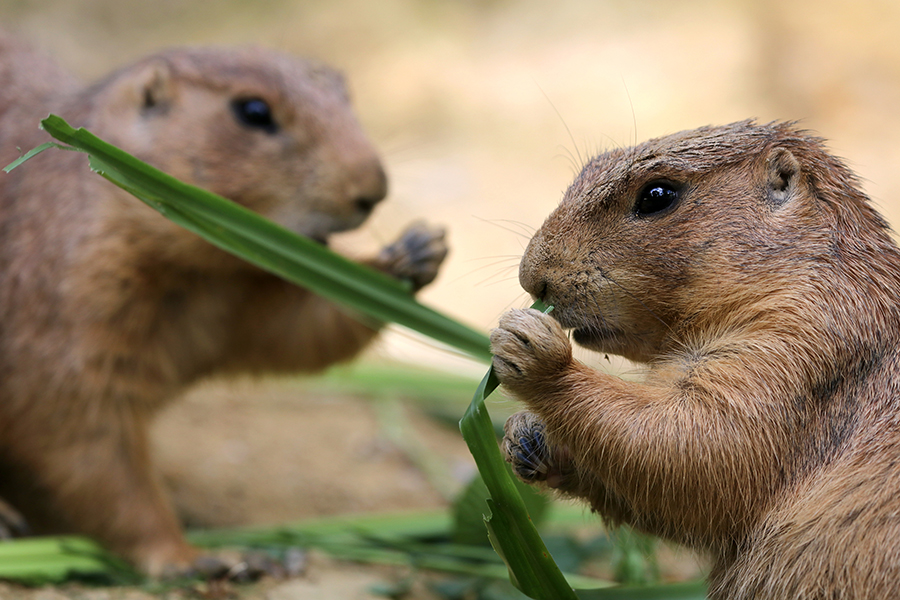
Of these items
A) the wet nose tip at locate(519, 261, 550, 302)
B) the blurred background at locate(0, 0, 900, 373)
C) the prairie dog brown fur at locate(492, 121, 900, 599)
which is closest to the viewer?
the prairie dog brown fur at locate(492, 121, 900, 599)

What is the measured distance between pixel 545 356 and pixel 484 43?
46.8ft

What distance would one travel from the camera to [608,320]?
2732 millimetres

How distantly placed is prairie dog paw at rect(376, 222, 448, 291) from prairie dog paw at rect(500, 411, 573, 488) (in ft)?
5.06

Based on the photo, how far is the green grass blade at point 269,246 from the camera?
9.99ft

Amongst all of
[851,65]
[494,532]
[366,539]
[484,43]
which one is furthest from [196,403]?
[851,65]

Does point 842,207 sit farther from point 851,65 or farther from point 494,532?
point 851,65

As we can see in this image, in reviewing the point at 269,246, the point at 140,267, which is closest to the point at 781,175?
the point at 269,246

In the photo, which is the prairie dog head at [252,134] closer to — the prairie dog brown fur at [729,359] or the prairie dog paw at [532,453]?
the prairie dog brown fur at [729,359]

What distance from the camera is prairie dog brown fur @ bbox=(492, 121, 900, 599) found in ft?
7.91

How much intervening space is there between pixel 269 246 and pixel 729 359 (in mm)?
1903

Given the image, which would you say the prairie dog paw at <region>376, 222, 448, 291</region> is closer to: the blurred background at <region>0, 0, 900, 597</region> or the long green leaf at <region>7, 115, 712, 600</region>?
the long green leaf at <region>7, 115, 712, 600</region>

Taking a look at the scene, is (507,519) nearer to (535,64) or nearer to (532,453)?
(532,453)

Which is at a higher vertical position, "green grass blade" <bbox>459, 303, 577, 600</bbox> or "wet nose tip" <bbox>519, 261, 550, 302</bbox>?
"wet nose tip" <bbox>519, 261, 550, 302</bbox>

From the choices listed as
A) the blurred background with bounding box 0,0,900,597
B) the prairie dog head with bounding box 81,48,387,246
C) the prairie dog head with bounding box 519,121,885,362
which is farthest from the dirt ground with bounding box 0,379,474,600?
the blurred background with bounding box 0,0,900,597
